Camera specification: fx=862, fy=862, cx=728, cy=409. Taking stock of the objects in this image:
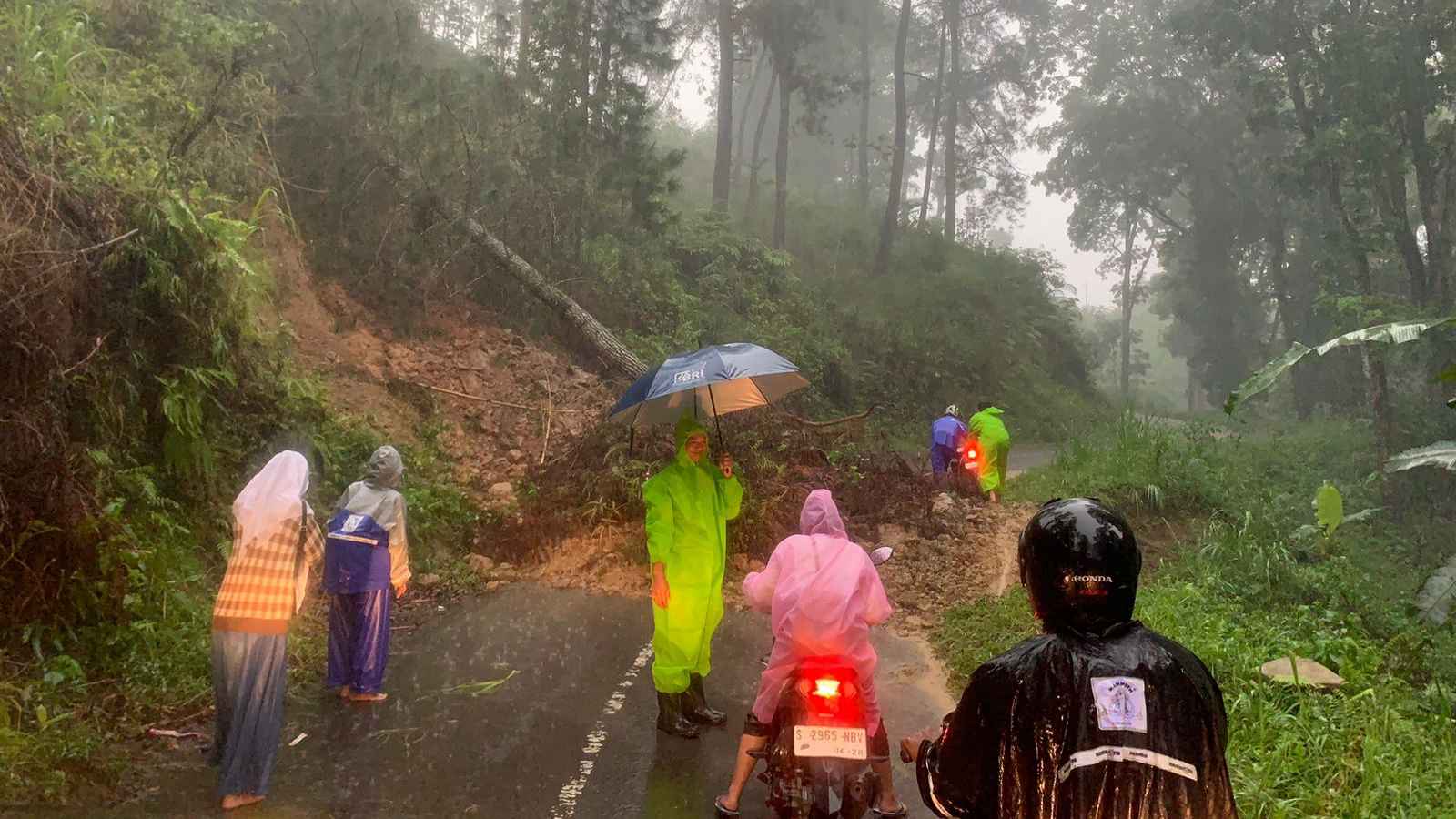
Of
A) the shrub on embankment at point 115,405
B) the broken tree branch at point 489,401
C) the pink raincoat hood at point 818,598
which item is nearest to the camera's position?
the pink raincoat hood at point 818,598

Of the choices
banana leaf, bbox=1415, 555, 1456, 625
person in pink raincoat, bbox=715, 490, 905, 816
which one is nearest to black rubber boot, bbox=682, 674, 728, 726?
person in pink raincoat, bbox=715, 490, 905, 816

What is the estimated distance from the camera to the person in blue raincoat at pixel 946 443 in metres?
→ 12.3

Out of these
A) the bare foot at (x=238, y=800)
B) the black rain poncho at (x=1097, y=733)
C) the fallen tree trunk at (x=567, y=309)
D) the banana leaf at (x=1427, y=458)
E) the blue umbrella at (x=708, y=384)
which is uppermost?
the fallen tree trunk at (x=567, y=309)

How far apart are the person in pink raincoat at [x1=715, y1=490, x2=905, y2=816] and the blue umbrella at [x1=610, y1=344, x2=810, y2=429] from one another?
1.33m

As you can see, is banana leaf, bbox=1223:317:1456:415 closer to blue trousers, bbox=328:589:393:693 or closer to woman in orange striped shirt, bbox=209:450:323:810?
woman in orange striped shirt, bbox=209:450:323:810

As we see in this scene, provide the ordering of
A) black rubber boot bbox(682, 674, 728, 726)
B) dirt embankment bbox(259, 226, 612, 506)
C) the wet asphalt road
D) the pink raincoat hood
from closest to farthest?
the pink raincoat hood
the wet asphalt road
black rubber boot bbox(682, 674, 728, 726)
dirt embankment bbox(259, 226, 612, 506)

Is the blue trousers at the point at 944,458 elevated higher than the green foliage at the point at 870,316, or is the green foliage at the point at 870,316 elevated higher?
the green foliage at the point at 870,316

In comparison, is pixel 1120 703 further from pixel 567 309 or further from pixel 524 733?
pixel 567 309

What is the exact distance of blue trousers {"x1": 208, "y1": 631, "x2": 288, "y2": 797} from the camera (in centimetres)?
443

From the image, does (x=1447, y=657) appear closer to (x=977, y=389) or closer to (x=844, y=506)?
(x=844, y=506)

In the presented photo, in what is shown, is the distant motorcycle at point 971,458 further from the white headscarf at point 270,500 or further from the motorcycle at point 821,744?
the white headscarf at point 270,500

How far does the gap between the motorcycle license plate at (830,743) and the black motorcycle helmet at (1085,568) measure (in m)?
2.25

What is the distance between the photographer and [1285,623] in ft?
23.8

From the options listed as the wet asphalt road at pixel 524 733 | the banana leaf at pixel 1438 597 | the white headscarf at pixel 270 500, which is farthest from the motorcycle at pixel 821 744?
the banana leaf at pixel 1438 597
